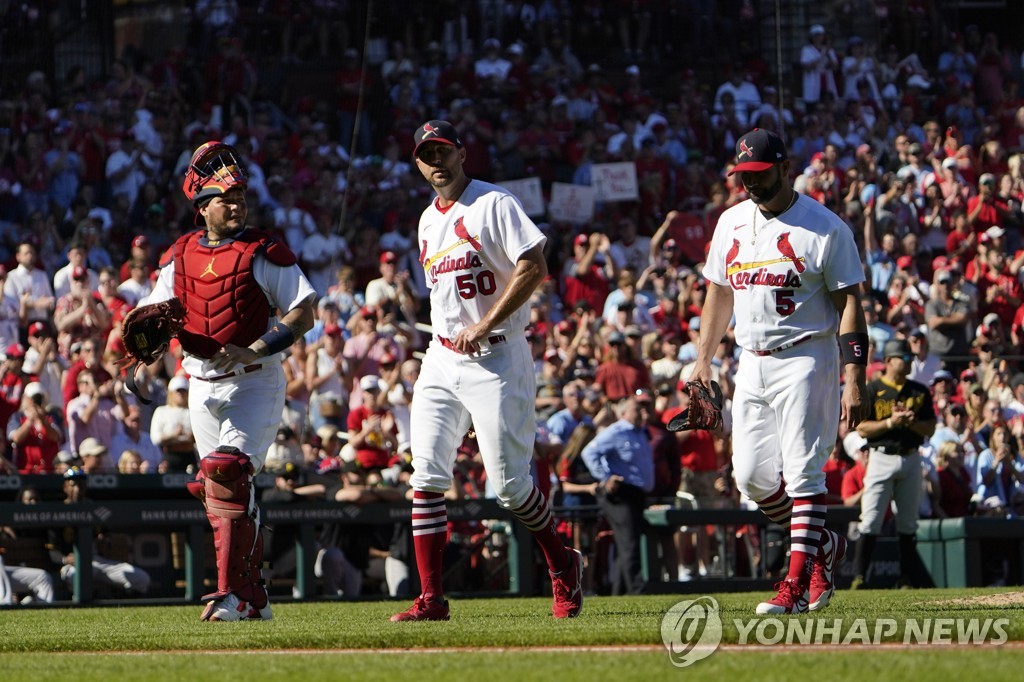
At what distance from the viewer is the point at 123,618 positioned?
9.45 m

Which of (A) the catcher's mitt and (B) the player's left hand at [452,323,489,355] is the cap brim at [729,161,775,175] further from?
(B) the player's left hand at [452,323,489,355]

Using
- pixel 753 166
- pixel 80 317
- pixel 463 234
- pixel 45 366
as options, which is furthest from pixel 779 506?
pixel 80 317

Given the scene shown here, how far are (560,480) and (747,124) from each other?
425 inches

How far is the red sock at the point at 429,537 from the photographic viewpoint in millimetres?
7863

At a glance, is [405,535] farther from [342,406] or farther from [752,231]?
[752,231]

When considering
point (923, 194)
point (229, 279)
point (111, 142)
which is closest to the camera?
point (229, 279)

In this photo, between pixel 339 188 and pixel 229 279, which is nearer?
pixel 229 279

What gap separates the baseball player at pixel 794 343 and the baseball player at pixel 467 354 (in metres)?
1.03

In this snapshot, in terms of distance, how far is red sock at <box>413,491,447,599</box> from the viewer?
7863mm

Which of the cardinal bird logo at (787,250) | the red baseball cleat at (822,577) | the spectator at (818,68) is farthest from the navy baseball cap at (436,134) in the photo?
the spectator at (818,68)

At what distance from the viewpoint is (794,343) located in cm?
776

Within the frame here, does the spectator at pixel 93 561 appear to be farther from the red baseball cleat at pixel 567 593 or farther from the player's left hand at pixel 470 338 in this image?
the player's left hand at pixel 470 338

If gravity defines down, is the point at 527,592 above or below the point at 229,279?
below

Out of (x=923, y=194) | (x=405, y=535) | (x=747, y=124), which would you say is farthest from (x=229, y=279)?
(x=747, y=124)
